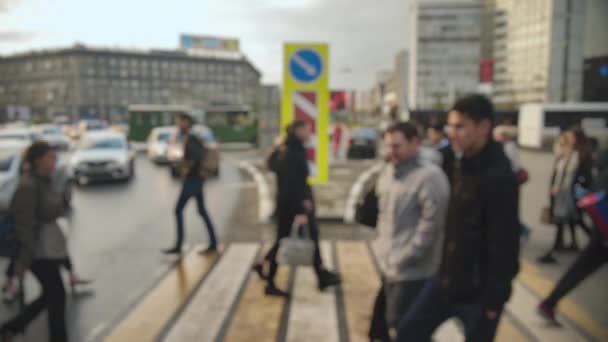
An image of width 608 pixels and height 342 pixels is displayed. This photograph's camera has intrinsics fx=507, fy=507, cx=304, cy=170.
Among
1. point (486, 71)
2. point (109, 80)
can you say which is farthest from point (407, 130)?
point (109, 80)

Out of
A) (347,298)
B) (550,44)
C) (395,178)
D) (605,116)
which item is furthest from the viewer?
(550,44)

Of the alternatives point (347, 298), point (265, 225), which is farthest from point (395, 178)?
point (265, 225)

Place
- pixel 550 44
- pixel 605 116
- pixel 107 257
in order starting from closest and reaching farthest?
pixel 107 257, pixel 605 116, pixel 550 44

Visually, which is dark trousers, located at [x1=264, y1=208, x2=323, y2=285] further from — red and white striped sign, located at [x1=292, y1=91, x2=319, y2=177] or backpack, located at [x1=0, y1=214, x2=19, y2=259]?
red and white striped sign, located at [x1=292, y1=91, x2=319, y2=177]

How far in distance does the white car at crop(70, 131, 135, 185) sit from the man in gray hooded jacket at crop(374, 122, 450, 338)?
13.4 m

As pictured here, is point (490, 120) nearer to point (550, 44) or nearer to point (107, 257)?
point (107, 257)

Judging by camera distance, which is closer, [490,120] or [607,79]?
[490,120]

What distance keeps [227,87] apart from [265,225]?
129736mm

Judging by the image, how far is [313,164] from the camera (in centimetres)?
871

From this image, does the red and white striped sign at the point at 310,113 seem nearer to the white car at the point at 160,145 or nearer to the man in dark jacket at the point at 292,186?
the man in dark jacket at the point at 292,186

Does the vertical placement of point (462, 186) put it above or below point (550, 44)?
below

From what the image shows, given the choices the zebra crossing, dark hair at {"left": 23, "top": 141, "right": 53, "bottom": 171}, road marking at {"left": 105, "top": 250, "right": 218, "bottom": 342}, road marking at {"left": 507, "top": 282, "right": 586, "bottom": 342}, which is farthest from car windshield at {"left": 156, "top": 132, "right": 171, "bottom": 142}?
road marking at {"left": 507, "top": 282, "right": 586, "bottom": 342}

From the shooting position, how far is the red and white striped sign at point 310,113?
8445mm

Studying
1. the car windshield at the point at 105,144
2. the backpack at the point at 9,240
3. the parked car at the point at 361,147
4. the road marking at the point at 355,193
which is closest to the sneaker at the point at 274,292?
the road marking at the point at 355,193
